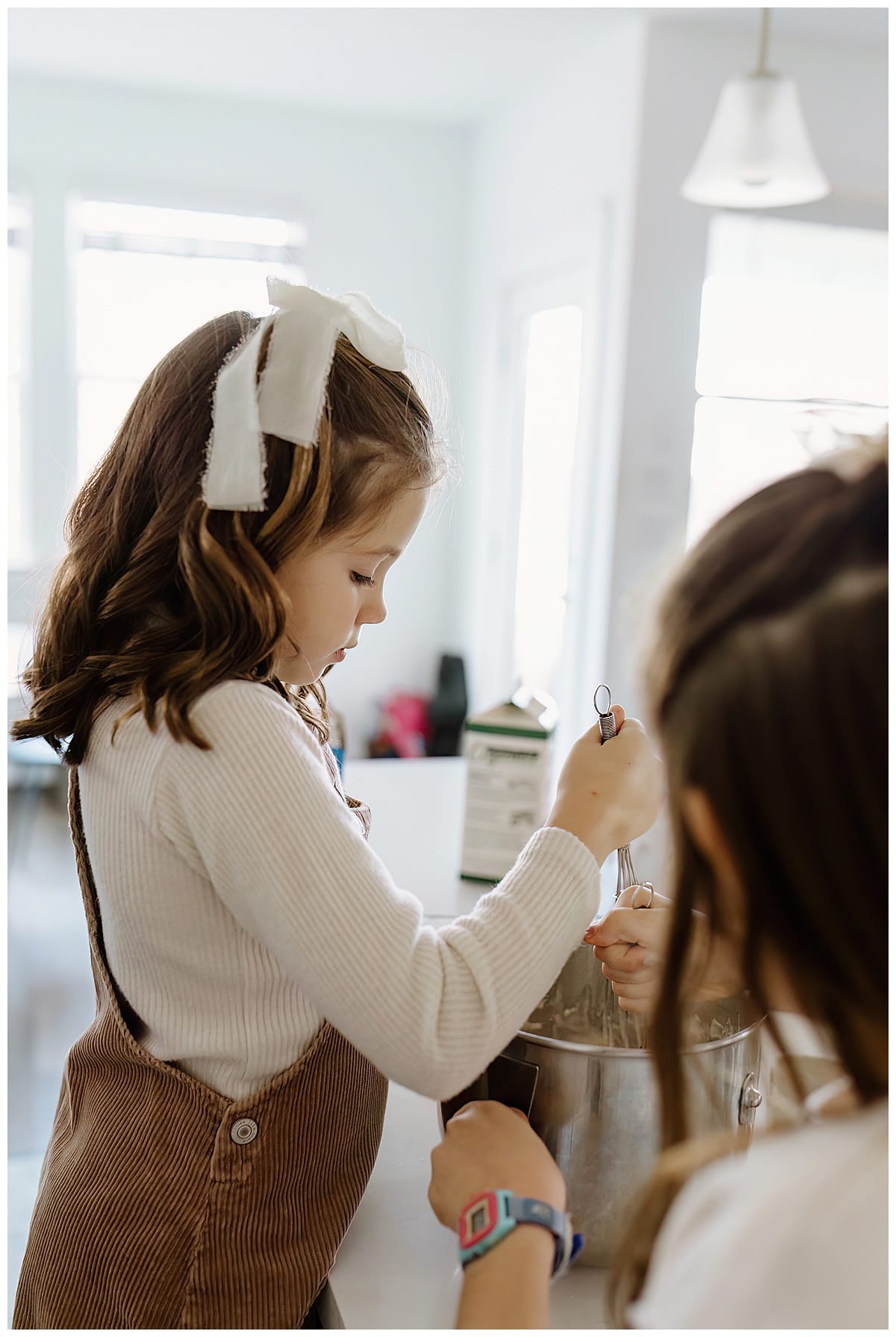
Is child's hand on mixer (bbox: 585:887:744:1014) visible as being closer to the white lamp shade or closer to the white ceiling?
the white lamp shade

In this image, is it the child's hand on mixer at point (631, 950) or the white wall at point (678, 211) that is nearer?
the child's hand on mixer at point (631, 950)

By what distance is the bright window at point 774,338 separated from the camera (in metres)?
3.23

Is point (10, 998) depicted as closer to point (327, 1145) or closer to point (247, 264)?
point (327, 1145)

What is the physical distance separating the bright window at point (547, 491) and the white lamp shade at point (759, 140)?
5.10 feet

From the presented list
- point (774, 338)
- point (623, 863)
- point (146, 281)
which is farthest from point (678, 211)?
point (623, 863)

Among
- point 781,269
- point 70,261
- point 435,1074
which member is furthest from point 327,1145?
point 70,261

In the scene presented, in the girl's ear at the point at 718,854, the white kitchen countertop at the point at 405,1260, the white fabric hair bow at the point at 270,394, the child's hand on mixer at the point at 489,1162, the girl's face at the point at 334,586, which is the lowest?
the white kitchen countertop at the point at 405,1260

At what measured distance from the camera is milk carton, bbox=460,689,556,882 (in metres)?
1.35

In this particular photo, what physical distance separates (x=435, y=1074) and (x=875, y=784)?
0.34 meters

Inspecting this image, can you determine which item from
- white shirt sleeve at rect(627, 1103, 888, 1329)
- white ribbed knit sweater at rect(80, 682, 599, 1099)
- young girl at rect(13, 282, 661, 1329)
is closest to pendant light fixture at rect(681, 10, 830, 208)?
young girl at rect(13, 282, 661, 1329)

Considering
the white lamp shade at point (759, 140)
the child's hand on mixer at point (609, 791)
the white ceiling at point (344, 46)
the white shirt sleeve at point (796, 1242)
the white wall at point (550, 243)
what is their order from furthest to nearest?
the white wall at point (550, 243), the white ceiling at point (344, 46), the white lamp shade at point (759, 140), the child's hand on mixer at point (609, 791), the white shirt sleeve at point (796, 1242)

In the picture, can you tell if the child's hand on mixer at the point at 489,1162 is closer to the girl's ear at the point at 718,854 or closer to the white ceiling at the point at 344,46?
the girl's ear at the point at 718,854

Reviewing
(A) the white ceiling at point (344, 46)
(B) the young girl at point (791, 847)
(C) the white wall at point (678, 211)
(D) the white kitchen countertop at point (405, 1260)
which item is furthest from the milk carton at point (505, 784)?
(A) the white ceiling at point (344, 46)

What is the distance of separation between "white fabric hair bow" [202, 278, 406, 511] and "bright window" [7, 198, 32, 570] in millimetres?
3430
